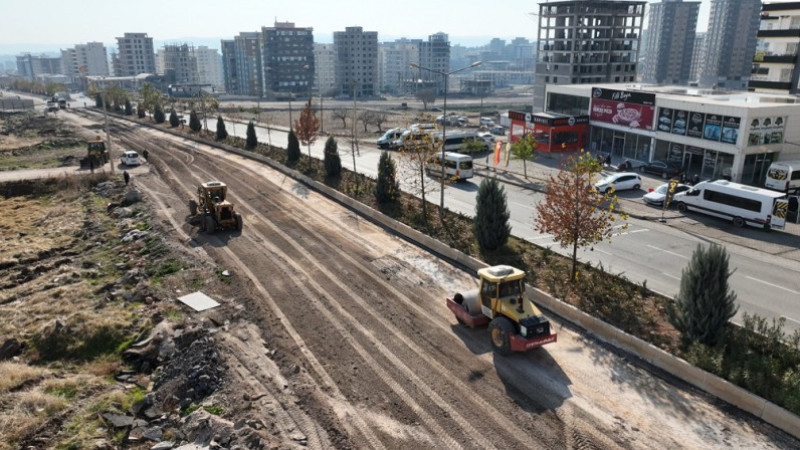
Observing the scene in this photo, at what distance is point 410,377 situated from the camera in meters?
16.4

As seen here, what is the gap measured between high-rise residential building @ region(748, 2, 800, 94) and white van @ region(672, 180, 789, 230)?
43163mm

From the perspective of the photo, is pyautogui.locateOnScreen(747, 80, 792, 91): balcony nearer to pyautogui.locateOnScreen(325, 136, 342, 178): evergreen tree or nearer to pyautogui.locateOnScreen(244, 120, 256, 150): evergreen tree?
pyautogui.locateOnScreen(325, 136, 342, 178): evergreen tree

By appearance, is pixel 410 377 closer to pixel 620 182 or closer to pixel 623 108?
pixel 620 182

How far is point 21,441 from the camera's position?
14.1 meters

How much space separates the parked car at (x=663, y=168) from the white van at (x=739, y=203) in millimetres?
10914

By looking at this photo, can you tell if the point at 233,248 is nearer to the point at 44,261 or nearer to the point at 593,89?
the point at 44,261

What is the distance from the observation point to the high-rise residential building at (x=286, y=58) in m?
181

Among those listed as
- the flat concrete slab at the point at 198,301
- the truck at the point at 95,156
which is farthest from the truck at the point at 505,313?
the truck at the point at 95,156

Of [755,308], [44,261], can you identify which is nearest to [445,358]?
[755,308]

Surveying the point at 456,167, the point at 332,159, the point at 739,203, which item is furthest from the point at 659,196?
the point at 332,159

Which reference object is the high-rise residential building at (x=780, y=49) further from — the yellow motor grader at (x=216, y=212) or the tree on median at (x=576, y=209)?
the yellow motor grader at (x=216, y=212)

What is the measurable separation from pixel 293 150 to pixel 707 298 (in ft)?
121

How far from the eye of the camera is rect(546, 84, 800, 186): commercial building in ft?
138

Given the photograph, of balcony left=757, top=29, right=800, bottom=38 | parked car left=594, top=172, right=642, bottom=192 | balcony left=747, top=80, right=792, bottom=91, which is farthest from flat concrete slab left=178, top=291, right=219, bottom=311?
balcony left=757, top=29, right=800, bottom=38
